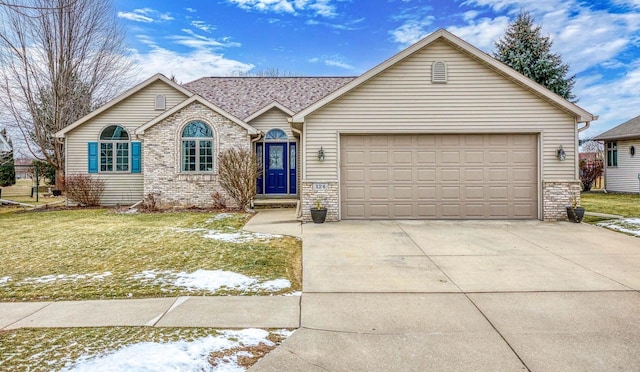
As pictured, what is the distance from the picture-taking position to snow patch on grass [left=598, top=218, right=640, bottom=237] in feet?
28.9

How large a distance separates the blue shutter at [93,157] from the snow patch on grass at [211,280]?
1170 cm

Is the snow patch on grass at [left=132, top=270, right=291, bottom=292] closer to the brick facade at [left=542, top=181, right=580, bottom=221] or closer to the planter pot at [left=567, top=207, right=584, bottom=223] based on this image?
the brick facade at [left=542, top=181, right=580, bottom=221]

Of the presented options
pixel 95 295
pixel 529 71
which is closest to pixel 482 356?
pixel 95 295

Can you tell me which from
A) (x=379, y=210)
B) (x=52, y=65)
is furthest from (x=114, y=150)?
(x=379, y=210)

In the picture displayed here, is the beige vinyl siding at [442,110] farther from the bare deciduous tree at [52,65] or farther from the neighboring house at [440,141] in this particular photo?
the bare deciduous tree at [52,65]

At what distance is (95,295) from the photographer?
4668 millimetres

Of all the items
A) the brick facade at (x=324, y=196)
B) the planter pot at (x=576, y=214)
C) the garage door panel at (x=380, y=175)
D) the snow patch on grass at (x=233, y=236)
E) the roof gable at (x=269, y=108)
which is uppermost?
the roof gable at (x=269, y=108)

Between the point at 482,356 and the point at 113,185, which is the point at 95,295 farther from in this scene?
the point at 113,185

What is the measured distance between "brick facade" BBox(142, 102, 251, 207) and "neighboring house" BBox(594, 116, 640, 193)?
18982 millimetres

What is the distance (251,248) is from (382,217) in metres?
4.62

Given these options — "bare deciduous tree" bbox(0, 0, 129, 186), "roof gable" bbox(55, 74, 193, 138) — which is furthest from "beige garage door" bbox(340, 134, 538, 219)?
"bare deciduous tree" bbox(0, 0, 129, 186)

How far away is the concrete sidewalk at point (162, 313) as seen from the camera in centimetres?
377

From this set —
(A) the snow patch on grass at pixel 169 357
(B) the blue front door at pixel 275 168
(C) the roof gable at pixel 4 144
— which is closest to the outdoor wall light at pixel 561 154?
(B) the blue front door at pixel 275 168

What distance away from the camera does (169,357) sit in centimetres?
301
